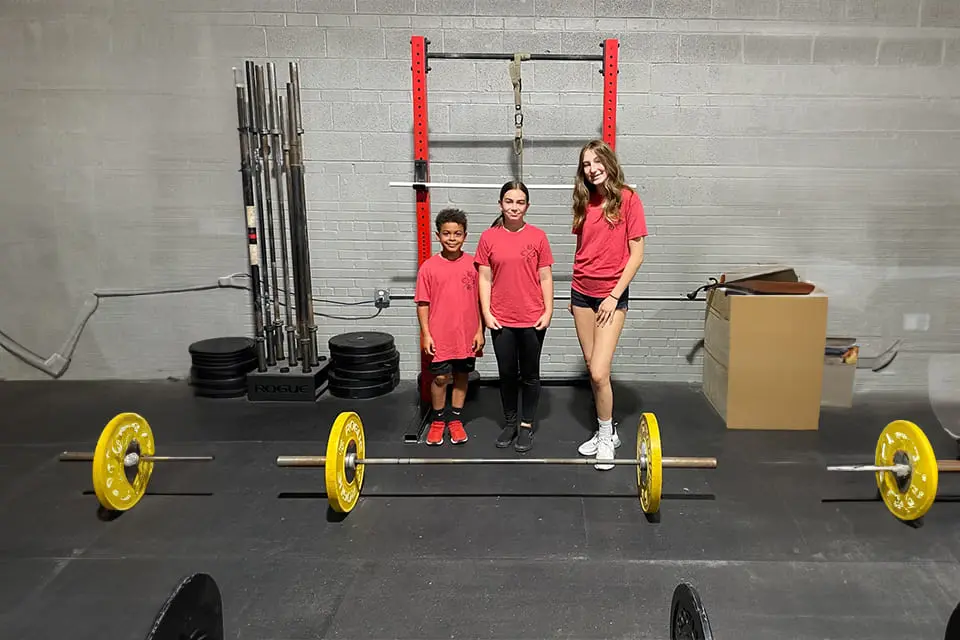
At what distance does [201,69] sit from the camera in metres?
3.03

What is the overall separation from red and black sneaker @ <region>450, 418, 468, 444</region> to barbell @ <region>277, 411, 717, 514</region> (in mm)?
528

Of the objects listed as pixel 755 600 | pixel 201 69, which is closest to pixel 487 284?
pixel 755 600

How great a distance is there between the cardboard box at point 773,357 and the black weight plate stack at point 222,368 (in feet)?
7.35

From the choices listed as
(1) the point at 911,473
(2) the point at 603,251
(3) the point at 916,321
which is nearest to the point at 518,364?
(2) the point at 603,251

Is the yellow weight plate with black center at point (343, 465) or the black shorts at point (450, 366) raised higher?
the black shorts at point (450, 366)

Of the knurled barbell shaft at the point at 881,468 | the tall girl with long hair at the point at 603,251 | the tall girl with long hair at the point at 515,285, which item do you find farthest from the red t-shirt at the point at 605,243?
the knurled barbell shaft at the point at 881,468

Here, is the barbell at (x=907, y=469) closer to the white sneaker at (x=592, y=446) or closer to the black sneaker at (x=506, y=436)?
the white sneaker at (x=592, y=446)

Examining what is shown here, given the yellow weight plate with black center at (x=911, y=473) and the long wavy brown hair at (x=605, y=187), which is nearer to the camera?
the yellow weight plate with black center at (x=911, y=473)

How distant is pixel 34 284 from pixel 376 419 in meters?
2.03

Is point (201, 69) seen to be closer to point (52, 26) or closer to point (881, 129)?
point (52, 26)

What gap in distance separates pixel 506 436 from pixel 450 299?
0.59 meters

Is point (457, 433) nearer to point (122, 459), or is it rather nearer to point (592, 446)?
point (592, 446)

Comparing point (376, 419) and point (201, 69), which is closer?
point (376, 419)

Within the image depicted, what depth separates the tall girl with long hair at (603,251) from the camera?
83.0 inches
